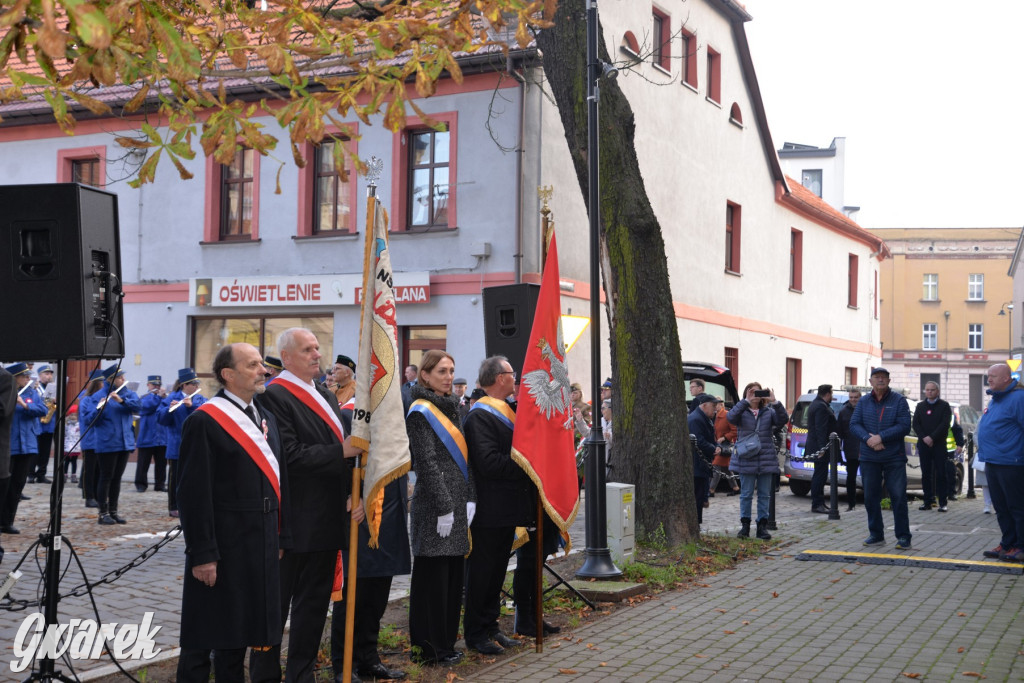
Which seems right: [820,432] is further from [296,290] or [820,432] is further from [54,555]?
[54,555]

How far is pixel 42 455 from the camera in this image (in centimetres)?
1805

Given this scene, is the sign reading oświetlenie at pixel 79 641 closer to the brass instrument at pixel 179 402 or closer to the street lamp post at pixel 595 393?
the street lamp post at pixel 595 393

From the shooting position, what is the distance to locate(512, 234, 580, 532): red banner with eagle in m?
7.60

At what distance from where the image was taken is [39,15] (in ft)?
13.5

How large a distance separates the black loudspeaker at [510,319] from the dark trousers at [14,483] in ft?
20.9

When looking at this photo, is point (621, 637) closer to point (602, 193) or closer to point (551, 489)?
point (551, 489)

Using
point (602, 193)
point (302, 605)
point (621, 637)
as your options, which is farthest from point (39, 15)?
point (602, 193)

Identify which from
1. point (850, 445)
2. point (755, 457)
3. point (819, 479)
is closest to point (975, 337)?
point (850, 445)

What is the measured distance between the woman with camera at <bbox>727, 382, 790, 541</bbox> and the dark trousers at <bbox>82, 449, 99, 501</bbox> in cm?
825

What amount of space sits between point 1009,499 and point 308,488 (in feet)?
26.1

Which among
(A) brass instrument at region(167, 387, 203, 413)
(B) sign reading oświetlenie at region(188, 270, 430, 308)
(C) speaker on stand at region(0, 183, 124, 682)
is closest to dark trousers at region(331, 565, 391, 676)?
(C) speaker on stand at region(0, 183, 124, 682)

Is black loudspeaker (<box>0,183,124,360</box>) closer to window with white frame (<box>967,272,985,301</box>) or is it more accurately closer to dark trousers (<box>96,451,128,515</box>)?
dark trousers (<box>96,451,128,515</box>)

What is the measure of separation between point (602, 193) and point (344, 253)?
11.3m

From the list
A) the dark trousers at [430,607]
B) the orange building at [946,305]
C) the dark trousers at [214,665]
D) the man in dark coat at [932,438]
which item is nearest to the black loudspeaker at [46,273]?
the dark trousers at [214,665]
